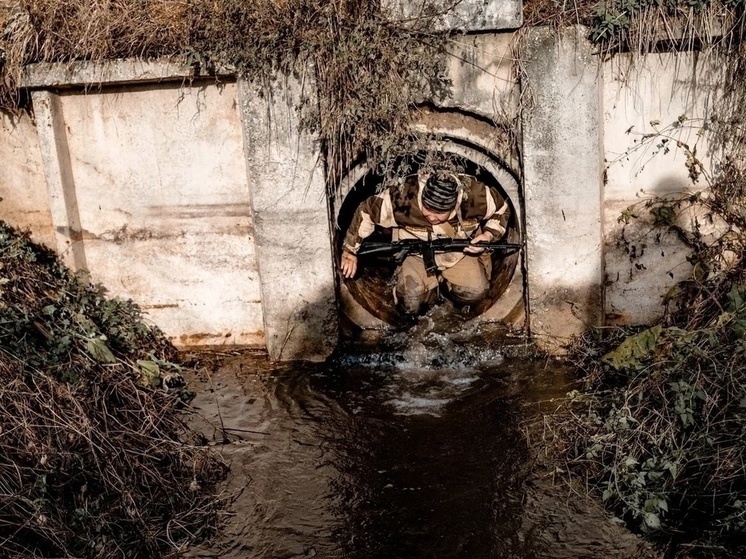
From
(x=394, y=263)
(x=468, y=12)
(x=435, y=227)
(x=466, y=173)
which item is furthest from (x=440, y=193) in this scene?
(x=468, y=12)

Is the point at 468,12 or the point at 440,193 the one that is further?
the point at 440,193

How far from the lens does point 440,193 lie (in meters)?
7.93

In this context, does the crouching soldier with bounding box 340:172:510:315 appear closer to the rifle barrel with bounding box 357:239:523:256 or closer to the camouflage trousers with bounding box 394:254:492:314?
the camouflage trousers with bounding box 394:254:492:314

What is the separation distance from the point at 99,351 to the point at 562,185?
4.22 m

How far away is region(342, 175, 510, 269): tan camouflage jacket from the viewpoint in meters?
8.25

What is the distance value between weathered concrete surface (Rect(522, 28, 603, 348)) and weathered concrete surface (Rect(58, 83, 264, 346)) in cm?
265

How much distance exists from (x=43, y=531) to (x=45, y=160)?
12.9 feet

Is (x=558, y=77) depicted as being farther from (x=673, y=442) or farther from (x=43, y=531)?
(x=43, y=531)

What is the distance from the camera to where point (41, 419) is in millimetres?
5582

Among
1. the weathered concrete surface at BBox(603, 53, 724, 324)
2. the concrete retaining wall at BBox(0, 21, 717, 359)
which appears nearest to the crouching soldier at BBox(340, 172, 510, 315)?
the concrete retaining wall at BBox(0, 21, 717, 359)

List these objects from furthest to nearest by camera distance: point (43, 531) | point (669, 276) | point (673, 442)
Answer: point (669, 276) → point (673, 442) → point (43, 531)

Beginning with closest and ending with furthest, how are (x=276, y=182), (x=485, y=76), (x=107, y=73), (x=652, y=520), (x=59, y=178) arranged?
(x=652, y=520), (x=485, y=76), (x=107, y=73), (x=276, y=182), (x=59, y=178)

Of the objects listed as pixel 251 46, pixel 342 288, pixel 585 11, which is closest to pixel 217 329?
pixel 342 288

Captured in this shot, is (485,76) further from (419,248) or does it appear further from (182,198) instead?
(182,198)
